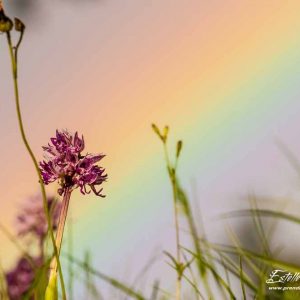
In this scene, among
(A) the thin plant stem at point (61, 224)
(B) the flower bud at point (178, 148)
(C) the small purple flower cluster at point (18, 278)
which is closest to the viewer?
(B) the flower bud at point (178, 148)

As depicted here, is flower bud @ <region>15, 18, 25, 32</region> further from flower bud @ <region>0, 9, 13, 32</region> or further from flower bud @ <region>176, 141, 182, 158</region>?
flower bud @ <region>176, 141, 182, 158</region>

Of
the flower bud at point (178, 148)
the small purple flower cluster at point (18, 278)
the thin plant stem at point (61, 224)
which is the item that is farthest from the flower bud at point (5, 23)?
the small purple flower cluster at point (18, 278)

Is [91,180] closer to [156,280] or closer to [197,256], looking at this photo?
[156,280]

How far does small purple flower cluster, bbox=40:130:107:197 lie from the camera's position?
3.56m

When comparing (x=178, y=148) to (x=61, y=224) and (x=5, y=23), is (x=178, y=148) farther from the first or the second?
(x=61, y=224)

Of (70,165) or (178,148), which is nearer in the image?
(178,148)

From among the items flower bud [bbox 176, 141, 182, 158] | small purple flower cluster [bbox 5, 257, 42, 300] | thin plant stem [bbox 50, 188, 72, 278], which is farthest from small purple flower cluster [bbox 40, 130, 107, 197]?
small purple flower cluster [bbox 5, 257, 42, 300]

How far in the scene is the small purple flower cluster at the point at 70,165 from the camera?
356 centimetres

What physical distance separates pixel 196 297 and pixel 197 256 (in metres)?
0.59

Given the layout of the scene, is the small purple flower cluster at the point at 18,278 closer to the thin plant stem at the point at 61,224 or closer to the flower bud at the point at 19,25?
the thin plant stem at the point at 61,224

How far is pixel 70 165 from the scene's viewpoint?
363 centimetres

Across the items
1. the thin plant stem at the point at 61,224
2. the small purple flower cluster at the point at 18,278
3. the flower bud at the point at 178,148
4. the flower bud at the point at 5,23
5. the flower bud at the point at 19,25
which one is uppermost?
the flower bud at the point at 19,25

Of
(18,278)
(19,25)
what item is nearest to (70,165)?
(19,25)

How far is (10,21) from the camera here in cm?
228
